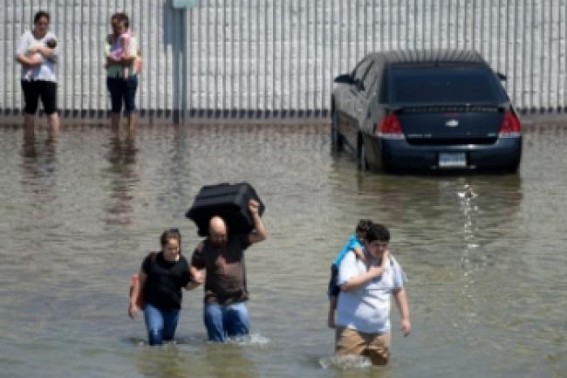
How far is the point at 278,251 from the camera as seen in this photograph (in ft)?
54.2

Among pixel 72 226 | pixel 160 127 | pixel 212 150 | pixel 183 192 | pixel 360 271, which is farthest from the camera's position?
pixel 160 127

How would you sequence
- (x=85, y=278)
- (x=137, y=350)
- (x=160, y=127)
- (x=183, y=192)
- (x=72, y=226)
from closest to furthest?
(x=137, y=350) → (x=85, y=278) → (x=72, y=226) → (x=183, y=192) → (x=160, y=127)

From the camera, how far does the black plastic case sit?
12516mm

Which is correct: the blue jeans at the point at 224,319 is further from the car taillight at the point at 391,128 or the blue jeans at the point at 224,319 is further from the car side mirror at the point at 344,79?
the car side mirror at the point at 344,79

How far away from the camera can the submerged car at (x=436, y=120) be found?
20875mm

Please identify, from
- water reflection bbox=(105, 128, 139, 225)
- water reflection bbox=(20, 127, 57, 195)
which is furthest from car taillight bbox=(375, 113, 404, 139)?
water reflection bbox=(20, 127, 57, 195)

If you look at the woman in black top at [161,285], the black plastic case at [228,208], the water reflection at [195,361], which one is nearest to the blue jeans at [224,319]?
the water reflection at [195,361]

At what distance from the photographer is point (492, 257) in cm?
1611

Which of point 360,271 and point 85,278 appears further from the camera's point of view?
point 85,278

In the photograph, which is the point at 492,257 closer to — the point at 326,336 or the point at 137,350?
the point at 326,336

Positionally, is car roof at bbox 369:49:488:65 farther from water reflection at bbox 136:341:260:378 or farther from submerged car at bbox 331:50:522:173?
water reflection at bbox 136:341:260:378

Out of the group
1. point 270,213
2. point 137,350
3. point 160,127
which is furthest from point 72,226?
point 160,127

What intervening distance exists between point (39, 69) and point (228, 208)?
42.8ft

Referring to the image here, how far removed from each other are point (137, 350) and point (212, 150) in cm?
1139
